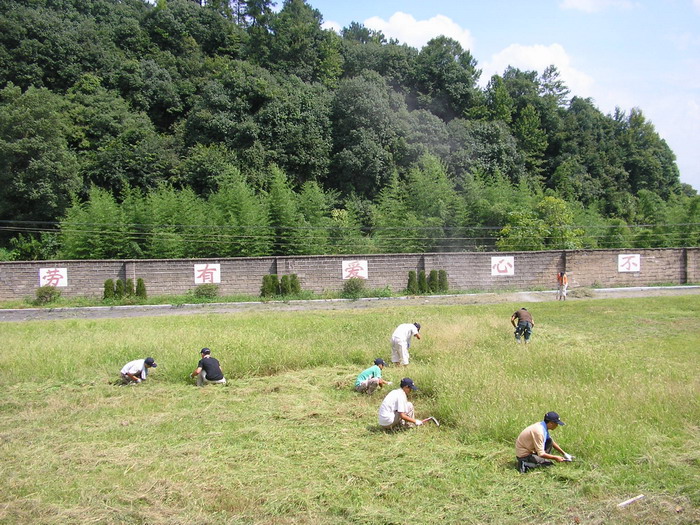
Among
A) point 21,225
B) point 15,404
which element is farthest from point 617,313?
point 21,225

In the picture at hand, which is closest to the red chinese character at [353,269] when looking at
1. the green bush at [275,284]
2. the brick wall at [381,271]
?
the brick wall at [381,271]

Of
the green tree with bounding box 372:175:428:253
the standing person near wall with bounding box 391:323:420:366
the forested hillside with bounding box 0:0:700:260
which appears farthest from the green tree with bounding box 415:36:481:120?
the standing person near wall with bounding box 391:323:420:366

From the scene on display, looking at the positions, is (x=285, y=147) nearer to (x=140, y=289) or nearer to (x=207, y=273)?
(x=207, y=273)

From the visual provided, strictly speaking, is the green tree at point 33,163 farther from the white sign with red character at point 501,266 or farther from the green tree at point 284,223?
the white sign with red character at point 501,266

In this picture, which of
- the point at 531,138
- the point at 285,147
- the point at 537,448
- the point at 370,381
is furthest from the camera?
the point at 531,138

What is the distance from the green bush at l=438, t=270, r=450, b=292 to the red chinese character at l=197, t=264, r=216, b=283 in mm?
11453

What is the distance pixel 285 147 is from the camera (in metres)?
47.5

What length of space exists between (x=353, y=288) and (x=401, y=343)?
1508 centimetres

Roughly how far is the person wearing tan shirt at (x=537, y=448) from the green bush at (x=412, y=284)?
20980 millimetres

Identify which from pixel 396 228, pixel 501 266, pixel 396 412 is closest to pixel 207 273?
pixel 396 228

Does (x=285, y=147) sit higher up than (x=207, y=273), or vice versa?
(x=285, y=147)

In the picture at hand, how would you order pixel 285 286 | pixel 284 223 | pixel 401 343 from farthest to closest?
1. pixel 284 223
2. pixel 285 286
3. pixel 401 343

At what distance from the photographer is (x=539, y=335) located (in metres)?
15.9

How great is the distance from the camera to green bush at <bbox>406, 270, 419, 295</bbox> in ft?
92.6
